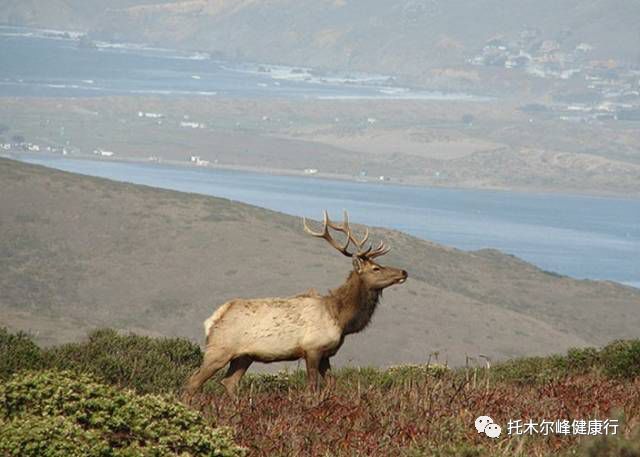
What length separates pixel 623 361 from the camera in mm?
17297

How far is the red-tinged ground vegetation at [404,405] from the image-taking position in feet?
36.6

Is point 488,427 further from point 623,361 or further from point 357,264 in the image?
point 357,264

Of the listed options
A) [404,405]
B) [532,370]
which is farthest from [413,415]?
[532,370]

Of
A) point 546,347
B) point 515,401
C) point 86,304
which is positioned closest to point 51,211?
point 86,304

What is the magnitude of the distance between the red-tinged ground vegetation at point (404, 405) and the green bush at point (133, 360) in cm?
3

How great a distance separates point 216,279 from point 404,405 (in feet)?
183

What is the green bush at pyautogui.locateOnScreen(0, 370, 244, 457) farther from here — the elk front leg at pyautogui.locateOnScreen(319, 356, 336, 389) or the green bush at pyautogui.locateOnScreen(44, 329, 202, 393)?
the elk front leg at pyautogui.locateOnScreen(319, 356, 336, 389)

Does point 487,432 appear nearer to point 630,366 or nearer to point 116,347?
point 630,366

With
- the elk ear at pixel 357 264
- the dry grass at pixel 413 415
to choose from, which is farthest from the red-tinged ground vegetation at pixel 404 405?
the elk ear at pixel 357 264

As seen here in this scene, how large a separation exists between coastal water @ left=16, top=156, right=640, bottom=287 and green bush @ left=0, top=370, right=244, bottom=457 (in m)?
103

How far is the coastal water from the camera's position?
130750 millimetres

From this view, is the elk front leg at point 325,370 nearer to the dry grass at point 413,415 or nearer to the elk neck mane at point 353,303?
the elk neck mane at point 353,303

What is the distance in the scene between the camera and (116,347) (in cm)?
2053

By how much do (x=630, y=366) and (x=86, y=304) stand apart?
157 ft
